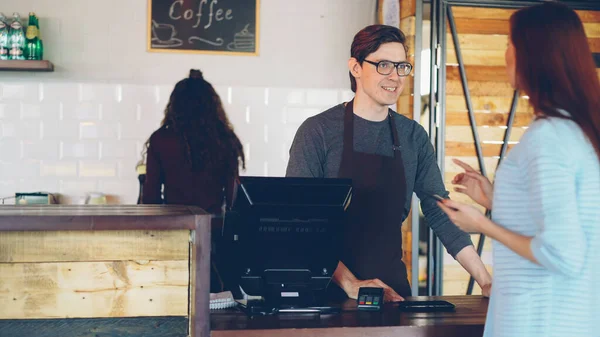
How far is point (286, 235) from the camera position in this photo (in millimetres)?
2086

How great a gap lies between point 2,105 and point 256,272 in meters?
3.14

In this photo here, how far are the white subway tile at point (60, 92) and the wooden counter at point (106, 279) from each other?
9.53ft

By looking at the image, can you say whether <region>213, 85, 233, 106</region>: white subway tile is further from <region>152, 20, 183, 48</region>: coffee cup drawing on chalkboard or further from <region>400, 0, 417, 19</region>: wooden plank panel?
<region>400, 0, 417, 19</region>: wooden plank panel

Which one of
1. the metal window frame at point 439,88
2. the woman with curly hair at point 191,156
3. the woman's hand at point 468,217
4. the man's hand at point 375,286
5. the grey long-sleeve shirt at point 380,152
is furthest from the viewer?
the metal window frame at point 439,88

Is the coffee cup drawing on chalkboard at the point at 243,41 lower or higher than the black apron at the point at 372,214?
higher

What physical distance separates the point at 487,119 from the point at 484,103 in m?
0.10

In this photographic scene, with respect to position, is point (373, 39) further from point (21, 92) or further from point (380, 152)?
point (21, 92)

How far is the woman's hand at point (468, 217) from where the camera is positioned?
1679 millimetres

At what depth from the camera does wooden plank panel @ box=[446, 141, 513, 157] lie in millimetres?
4473

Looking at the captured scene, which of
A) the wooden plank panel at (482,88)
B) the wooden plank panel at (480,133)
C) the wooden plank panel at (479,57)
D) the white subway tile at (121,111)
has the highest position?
the wooden plank panel at (479,57)

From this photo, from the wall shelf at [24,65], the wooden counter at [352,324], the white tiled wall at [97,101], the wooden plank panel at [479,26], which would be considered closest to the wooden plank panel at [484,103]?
the wooden plank panel at [479,26]

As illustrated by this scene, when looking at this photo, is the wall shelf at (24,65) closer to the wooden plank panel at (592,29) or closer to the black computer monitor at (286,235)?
the black computer monitor at (286,235)

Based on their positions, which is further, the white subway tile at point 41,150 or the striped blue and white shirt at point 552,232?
the white subway tile at point 41,150

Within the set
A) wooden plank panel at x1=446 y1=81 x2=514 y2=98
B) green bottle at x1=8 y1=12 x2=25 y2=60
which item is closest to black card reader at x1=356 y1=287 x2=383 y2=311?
wooden plank panel at x1=446 y1=81 x2=514 y2=98
